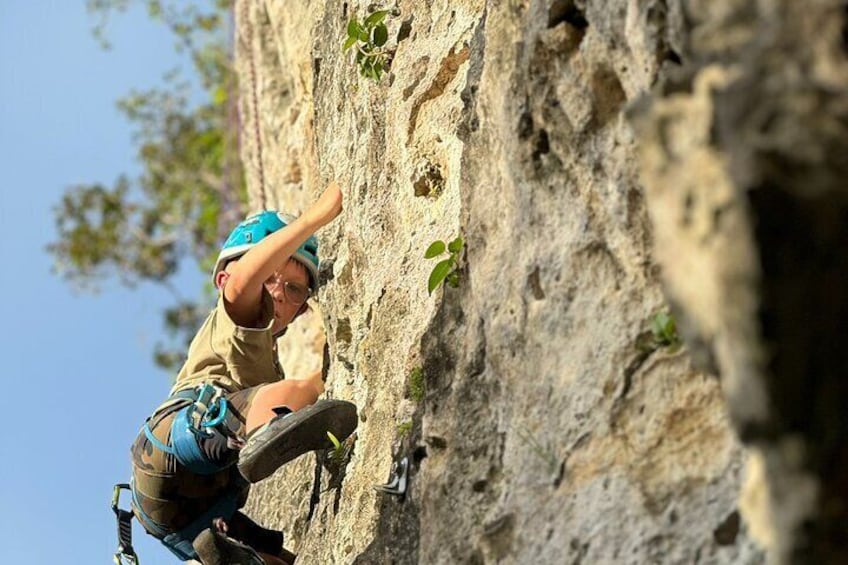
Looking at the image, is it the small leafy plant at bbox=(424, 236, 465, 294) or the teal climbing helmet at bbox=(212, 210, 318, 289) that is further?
the teal climbing helmet at bbox=(212, 210, 318, 289)

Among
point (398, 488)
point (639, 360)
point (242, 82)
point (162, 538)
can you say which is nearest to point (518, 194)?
point (639, 360)

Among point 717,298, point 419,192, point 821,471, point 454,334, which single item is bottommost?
point 821,471

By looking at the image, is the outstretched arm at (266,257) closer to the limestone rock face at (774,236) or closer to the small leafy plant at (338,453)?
the small leafy plant at (338,453)

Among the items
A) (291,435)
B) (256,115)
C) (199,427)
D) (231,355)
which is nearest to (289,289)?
(231,355)

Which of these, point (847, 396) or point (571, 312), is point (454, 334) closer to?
point (571, 312)

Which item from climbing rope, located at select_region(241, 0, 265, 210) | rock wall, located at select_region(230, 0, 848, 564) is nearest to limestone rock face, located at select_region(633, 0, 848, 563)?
rock wall, located at select_region(230, 0, 848, 564)

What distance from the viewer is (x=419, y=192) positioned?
6707mm

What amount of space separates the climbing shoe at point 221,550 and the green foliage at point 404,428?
1.23 meters

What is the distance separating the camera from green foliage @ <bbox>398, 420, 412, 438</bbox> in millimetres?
5715

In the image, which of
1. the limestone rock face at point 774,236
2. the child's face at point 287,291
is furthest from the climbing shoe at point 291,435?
the limestone rock face at point 774,236

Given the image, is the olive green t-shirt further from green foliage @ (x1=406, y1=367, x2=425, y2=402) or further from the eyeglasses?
green foliage @ (x1=406, y1=367, x2=425, y2=402)

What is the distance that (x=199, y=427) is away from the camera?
21.0 ft

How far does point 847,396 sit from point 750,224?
51cm

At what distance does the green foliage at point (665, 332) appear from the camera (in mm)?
4137
